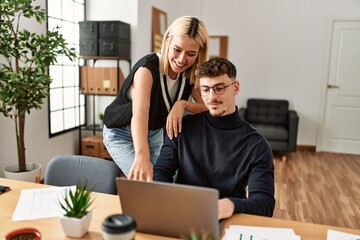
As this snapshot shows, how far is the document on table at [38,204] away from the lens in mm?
1259

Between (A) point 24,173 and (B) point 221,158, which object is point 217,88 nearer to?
(B) point 221,158

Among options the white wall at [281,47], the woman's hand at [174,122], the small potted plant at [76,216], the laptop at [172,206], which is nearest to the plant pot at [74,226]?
the small potted plant at [76,216]

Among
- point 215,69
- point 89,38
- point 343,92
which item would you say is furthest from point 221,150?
point 343,92

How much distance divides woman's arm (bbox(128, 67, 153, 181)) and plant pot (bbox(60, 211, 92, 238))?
238 millimetres

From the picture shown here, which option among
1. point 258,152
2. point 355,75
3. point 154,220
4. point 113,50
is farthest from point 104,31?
point 355,75

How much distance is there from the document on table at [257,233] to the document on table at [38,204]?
0.64m

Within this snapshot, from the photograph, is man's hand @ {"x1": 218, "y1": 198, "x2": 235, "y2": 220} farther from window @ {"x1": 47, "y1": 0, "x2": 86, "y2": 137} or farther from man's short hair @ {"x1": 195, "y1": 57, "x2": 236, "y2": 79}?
window @ {"x1": 47, "y1": 0, "x2": 86, "y2": 137}

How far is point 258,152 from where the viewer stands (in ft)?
4.77

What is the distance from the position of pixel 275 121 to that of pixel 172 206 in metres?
4.61

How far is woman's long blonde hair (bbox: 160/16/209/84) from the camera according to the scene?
1.45 meters

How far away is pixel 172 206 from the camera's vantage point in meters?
0.99

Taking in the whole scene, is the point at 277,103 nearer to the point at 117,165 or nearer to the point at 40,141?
the point at 40,141

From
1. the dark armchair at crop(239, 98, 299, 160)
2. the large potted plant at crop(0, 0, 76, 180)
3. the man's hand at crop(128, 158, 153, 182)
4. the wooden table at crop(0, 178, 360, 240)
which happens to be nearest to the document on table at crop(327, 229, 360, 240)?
the wooden table at crop(0, 178, 360, 240)

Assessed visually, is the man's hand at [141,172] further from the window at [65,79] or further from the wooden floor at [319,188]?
the window at [65,79]
